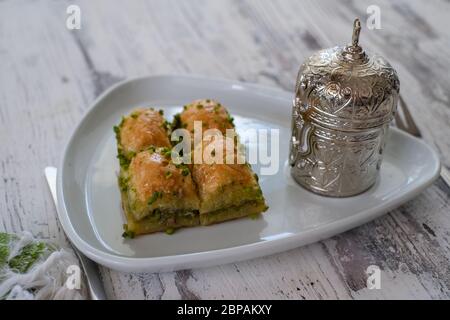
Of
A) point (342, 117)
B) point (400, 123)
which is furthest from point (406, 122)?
point (342, 117)

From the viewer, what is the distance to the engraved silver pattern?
55.4 inches

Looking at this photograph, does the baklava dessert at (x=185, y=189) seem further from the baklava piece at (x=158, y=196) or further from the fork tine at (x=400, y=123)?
the fork tine at (x=400, y=123)

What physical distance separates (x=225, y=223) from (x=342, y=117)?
458mm

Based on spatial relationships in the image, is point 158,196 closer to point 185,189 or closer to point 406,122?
point 185,189

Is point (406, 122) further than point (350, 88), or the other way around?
point (406, 122)

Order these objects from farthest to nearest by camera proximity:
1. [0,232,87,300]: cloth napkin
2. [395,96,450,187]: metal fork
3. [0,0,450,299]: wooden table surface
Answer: [395,96,450,187]: metal fork → [0,0,450,299]: wooden table surface → [0,232,87,300]: cloth napkin

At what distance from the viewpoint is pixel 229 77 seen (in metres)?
2.33

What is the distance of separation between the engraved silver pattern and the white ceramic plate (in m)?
0.07

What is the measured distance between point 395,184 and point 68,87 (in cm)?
143

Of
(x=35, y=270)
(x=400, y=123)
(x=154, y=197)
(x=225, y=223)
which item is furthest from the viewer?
(x=400, y=123)

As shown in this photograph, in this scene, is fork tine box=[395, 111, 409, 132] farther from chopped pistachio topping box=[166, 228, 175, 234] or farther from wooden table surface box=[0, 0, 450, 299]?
chopped pistachio topping box=[166, 228, 175, 234]

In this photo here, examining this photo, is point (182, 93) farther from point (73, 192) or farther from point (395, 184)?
point (395, 184)

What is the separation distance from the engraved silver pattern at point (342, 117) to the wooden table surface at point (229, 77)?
0.18m

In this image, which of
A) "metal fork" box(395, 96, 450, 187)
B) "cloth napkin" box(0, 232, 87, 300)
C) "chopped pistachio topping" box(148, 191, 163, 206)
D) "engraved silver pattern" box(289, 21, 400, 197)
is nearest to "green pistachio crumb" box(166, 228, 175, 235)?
"chopped pistachio topping" box(148, 191, 163, 206)
